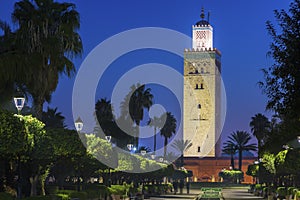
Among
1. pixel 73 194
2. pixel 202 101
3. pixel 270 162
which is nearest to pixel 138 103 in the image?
pixel 270 162

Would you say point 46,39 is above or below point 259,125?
below

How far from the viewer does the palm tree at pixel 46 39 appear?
34.4m

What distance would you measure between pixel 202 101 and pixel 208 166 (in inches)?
583

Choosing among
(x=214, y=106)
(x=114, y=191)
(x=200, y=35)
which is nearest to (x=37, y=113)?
(x=114, y=191)

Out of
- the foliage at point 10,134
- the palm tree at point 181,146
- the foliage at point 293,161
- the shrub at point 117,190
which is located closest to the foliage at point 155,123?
the palm tree at point 181,146

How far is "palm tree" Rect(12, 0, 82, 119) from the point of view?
113 feet

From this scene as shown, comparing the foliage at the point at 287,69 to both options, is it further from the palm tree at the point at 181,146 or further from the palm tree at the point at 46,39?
the palm tree at the point at 181,146

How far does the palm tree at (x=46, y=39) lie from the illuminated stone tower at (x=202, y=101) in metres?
124

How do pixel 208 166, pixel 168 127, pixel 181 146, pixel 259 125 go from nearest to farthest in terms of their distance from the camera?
1. pixel 259 125
2. pixel 168 127
3. pixel 181 146
4. pixel 208 166

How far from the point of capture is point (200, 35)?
584ft

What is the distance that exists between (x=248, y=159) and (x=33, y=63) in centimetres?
13800

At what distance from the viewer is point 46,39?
3491 centimetres

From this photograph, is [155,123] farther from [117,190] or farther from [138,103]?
[117,190]

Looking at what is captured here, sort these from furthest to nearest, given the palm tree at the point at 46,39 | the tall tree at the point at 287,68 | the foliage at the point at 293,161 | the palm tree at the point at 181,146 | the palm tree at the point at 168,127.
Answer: the palm tree at the point at 181,146
the palm tree at the point at 168,127
the foliage at the point at 293,161
the palm tree at the point at 46,39
the tall tree at the point at 287,68
